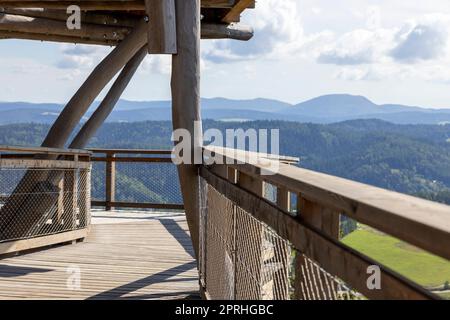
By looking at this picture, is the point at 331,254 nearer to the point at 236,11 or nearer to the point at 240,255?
the point at 240,255

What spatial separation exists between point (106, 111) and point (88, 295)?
4.39m

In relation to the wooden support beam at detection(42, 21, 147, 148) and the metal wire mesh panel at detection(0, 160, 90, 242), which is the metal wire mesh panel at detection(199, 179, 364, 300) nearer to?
the metal wire mesh panel at detection(0, 160, 90, 242)

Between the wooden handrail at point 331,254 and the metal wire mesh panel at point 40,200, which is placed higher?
the wooden handrail at point 331,254

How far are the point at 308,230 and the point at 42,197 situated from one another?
228 inches

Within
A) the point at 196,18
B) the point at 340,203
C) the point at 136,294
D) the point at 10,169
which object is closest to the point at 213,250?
the point at 136,294

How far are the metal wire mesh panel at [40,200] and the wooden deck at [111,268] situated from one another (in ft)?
0.79

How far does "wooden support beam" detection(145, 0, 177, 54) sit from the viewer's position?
470 centimetres

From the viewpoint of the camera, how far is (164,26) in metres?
4.71

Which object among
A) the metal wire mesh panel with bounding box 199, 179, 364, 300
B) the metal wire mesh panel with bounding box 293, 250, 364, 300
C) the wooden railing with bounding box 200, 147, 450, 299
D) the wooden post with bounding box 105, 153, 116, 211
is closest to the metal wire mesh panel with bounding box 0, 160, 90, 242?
the wooden post with bounding box 105, 153, 116, 211

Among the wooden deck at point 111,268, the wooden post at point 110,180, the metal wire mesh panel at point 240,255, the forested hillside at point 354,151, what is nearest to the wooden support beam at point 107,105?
the wooden deck at point 111,268

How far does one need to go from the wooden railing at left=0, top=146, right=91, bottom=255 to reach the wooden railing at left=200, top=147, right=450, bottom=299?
333cm

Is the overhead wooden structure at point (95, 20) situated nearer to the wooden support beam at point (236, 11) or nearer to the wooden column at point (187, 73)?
the wooden support beam at point (236, 11)

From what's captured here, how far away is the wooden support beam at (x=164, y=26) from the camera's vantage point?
4703 millimetres

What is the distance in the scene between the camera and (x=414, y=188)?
8625 cm
